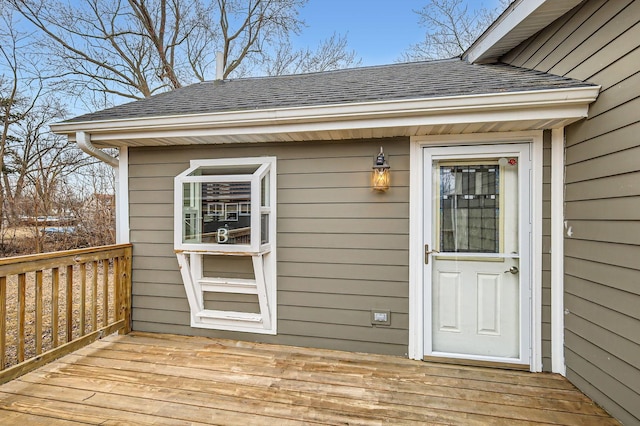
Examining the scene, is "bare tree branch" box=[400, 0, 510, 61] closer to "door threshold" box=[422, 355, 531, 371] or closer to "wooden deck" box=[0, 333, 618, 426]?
"door threshold" box=[422, 355, 531, 371]

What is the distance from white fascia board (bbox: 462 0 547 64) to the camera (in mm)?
2495

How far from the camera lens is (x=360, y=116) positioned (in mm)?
2449

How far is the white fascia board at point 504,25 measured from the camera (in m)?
2.50

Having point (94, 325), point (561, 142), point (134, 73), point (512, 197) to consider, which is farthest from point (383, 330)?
point (134, 73)

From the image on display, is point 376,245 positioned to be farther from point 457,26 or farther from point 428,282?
point 457,26

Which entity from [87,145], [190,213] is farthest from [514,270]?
[87,145]

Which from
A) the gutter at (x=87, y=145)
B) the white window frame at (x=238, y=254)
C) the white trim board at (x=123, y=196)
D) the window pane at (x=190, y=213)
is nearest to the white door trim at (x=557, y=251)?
the white window frame at (x=238, y=254)

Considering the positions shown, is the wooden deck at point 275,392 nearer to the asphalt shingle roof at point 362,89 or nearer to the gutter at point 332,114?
the gutter at point 332,114

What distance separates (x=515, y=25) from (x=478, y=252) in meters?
1.93

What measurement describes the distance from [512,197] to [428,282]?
3.15 ft

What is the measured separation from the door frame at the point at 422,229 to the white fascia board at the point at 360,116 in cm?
34

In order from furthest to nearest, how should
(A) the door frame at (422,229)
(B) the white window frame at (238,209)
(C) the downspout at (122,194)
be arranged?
(C) the downspout at (122,194) → (B) the white window frame at (238,209) → (A) the door frame at (422,229)

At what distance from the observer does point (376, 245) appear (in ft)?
9.25

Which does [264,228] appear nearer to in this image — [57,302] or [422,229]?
[422,229]
